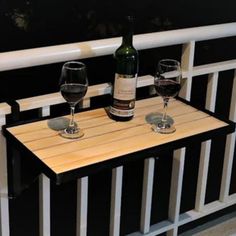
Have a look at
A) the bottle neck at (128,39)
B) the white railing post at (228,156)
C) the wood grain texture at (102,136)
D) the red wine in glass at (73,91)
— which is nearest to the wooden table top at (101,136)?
the wood grain texture at (102,136)

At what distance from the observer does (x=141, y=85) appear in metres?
1.93

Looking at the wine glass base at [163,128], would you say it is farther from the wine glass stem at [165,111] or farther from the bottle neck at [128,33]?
the bottle neck at [128,33]

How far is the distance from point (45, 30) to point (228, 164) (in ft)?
2.86

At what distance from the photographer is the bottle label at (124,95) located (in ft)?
5.58

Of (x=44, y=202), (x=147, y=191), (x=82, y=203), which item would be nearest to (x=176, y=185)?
(x=147, y=191)

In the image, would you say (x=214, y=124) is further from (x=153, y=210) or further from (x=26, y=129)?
(x=153, y=210)

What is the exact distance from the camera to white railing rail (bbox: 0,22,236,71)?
164 cm

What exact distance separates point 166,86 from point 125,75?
0.12m

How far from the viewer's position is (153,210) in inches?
96.7

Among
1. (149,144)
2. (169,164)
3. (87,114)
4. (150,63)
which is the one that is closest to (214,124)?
(149,144)

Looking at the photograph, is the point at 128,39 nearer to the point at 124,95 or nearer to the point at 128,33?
the point at 128,33

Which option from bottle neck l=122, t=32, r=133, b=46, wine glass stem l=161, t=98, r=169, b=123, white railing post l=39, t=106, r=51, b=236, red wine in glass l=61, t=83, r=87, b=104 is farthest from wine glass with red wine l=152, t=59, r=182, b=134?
white railing post l=39, t=106, r=51, b=236

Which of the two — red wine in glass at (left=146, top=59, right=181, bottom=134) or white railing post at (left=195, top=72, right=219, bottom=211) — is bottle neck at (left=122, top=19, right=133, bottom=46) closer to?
red wine in glass at (left=146, top=59, right=181, bottom=134)

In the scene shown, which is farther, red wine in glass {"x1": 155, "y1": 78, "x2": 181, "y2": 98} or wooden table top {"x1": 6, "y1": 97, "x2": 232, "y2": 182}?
red wine in glass {"x1": 155, "y1": 78, "x2": 181, "y2": 98}
